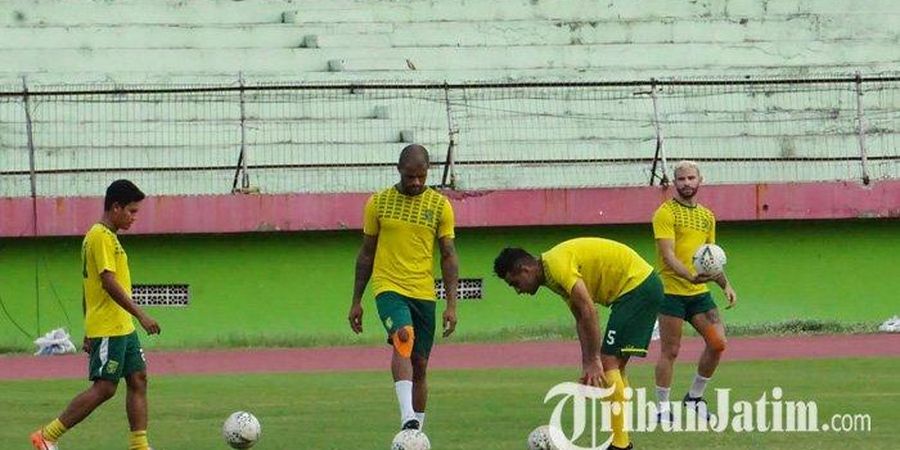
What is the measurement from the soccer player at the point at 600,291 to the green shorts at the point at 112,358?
230 cm

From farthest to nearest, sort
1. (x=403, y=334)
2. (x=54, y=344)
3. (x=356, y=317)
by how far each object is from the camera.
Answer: (x=54, y=344) < (x=356, y=317) < (x=403, y=334)

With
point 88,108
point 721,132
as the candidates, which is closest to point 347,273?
point 88,108

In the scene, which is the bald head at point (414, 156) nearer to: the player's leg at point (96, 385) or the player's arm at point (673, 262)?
the player's leg at point (96, 385)

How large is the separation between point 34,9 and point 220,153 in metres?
5.42

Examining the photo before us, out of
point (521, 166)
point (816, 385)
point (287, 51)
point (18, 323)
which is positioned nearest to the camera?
point (816, 385)

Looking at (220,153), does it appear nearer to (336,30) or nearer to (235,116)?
(235,116)

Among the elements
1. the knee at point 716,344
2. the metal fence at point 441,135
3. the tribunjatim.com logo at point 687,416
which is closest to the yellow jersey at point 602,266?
the tribunjatim.com logo at point 687,416

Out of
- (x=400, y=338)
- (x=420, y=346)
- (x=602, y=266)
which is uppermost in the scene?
(x=602, y=266)

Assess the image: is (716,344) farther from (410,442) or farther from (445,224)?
(410,442)

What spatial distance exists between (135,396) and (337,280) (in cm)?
1061

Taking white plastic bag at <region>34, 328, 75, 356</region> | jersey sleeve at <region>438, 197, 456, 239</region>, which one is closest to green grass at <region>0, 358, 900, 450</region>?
jersey sleeve at <region>438, 197, 456, 239</region>

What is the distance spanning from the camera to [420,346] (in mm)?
12391

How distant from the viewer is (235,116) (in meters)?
23.8

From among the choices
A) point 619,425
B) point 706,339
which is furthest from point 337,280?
point 619,425
